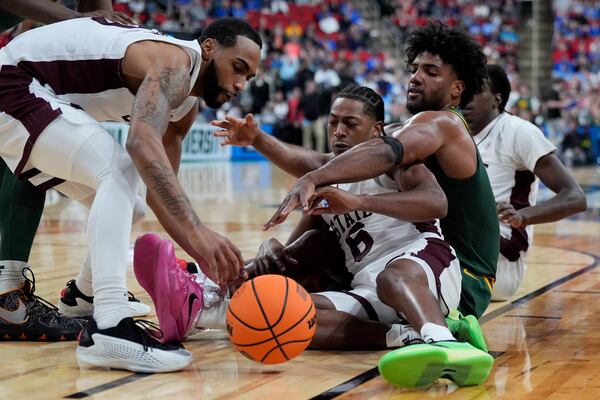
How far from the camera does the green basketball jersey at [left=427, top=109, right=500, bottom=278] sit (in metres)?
4.12

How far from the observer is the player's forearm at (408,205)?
12.4ft

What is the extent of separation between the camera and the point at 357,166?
371 centimetres

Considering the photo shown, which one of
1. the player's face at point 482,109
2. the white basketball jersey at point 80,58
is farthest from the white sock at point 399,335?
the player's face at point 482,109

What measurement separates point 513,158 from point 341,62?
16.7 meters

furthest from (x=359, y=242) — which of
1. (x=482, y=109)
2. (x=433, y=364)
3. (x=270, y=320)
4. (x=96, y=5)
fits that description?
(x=96, y=5)

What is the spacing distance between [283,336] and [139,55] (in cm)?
125

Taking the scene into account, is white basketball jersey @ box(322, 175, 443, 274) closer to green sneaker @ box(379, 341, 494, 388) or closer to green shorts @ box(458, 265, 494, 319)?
green shorts @ box(458, 265, 494, 319)

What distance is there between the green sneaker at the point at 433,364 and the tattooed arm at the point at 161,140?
2.03 ft

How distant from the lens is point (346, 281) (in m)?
4.54

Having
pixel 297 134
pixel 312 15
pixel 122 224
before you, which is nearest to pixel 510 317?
pixel 122 224

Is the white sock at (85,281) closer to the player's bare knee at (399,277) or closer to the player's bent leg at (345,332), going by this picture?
the player's bent leg at (345,332)

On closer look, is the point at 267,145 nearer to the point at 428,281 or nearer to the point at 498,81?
the point at 428,281

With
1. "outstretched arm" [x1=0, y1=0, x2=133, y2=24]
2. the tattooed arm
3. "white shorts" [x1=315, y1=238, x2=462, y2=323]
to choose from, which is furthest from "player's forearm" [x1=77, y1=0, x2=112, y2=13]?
"white shorts" [x1=315, y1=238, x2=462, y2=323]

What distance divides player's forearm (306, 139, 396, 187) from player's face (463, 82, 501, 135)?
2.18 metres
